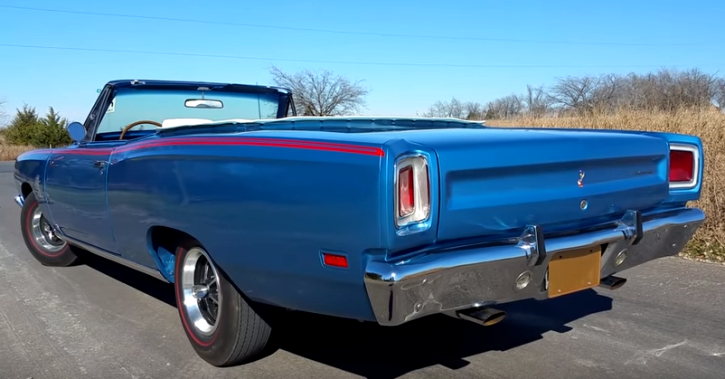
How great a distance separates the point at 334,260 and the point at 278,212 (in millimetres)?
351

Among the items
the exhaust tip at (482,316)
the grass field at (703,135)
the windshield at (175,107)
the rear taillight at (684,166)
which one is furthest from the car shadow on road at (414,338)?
the grass field at (703,135)

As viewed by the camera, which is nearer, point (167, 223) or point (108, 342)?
point (167, 223)

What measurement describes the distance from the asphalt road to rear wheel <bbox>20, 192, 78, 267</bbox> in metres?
0.71

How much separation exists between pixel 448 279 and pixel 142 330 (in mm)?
2423

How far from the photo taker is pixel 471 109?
2558cm

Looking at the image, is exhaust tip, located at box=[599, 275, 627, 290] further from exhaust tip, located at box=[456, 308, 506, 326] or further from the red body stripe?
the red body stripe

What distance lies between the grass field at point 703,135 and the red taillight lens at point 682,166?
2.52m

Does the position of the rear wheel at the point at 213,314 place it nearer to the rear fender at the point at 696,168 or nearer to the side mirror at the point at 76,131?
the side mirror at the point at 76,131

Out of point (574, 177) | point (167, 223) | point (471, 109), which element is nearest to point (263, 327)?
point (167, 223)

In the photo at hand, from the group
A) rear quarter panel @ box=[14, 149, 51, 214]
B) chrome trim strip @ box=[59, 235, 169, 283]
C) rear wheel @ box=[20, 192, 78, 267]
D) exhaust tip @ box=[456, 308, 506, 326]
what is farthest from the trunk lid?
rear wheel @ box=[20, 192, 78, 267]

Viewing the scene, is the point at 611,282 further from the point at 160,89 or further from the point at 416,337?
the point at 160,89

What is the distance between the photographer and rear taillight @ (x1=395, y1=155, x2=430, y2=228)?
2.50 metres

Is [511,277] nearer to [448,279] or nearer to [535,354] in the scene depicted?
[448,279]

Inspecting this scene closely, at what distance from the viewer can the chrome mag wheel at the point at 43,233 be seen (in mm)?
5938
